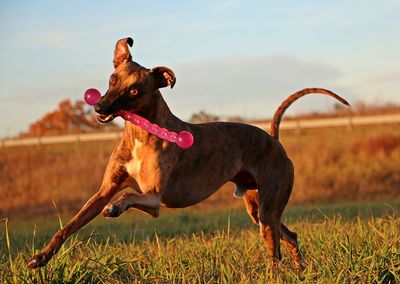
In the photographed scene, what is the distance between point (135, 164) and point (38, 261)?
4.11 feet

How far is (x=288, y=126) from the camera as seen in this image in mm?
30547

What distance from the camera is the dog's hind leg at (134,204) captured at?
5785 mm

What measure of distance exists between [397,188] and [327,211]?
21.8 feet

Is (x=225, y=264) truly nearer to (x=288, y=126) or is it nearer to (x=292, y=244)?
(x=292, y=244)

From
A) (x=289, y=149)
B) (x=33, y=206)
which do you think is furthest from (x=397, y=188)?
(x=33, y=206)

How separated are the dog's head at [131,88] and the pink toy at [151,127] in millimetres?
75

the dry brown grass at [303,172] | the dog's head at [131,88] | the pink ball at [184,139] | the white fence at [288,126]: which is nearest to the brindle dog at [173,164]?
the dog's head at [131,88]

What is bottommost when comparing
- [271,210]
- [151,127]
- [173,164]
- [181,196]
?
[271,210]

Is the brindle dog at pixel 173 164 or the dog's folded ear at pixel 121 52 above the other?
the dog's folded ear at pixel 121 52

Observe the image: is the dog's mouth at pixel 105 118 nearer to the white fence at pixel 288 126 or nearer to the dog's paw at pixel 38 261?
the dog's paw at pixel 38 261

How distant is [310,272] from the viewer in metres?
6.80

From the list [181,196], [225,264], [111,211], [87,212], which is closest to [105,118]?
[87,212]

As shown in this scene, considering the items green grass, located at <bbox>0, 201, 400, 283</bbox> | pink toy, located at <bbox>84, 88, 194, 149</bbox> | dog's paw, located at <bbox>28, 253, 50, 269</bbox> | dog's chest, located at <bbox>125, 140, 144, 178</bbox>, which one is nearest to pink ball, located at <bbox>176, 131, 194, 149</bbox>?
pink toy, located at <bbox>84, 88, 194, 149</bbox>

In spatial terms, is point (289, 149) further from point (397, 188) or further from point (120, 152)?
point (120, 152)
